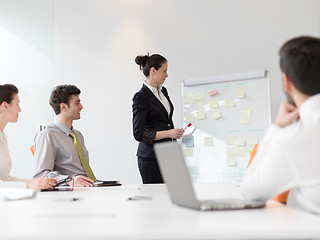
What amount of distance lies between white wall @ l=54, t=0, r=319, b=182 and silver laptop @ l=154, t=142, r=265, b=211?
3.28 metres

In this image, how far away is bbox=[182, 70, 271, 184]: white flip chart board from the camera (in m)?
4.11

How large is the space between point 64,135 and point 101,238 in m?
2.19

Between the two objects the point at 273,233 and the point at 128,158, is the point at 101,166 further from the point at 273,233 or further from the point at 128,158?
the point at 273,233

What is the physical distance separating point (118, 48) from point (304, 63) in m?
3.86

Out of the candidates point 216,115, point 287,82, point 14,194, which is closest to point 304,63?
point 287,82

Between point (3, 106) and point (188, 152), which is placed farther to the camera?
point (188, 152)

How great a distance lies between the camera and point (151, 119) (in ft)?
12.4

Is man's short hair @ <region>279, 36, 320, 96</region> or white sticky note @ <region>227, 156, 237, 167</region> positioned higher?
man's short hair @ <region>279, 36, 320, 96</region>

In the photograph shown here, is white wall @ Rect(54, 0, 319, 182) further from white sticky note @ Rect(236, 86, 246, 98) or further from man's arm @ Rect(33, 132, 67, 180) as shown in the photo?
man's arm @ Rect(33, 132, 67, 180)

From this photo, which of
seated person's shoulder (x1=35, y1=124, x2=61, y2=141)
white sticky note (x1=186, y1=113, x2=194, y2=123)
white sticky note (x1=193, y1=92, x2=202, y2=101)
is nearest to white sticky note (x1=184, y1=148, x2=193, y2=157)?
white sticky note (x1=186, y1=113, x2=194, y2=123)

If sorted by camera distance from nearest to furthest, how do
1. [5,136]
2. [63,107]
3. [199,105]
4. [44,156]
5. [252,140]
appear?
[5,136]
[44,156]
[63,107]
[252,140]
[199,105]

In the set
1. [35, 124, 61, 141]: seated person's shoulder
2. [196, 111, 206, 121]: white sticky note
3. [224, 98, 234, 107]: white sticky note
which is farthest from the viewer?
[196, 111, 206, 121]: white sticky note

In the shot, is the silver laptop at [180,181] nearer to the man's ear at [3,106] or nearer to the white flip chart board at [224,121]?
the man's ear at [3,106]

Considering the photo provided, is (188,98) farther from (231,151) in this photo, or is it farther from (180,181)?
(180,181)
